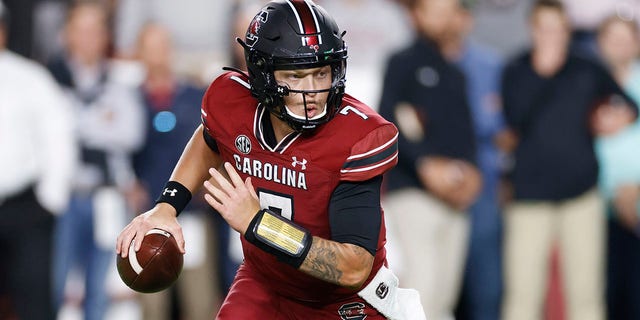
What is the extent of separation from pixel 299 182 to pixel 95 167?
9.80 feet

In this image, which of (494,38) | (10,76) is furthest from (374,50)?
(10,76)

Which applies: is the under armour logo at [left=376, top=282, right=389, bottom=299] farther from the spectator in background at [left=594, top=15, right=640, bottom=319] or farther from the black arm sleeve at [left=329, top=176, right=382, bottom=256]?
the spectator in background at [left=594, top=15, right=640, bottom=319]

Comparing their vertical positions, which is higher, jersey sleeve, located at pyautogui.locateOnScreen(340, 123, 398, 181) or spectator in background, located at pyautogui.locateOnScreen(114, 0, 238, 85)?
jersey sleeve, located at pyautogui.locateOnScreen(340, 123, 398, 181)

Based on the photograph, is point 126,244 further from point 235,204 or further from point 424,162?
point 424,162

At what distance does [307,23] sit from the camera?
367 centimetres

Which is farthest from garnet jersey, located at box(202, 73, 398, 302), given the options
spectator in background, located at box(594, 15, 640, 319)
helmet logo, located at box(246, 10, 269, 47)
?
spectator in background, located at box(594, 15, 640, 319)

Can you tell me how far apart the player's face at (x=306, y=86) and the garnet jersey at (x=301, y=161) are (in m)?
0.11

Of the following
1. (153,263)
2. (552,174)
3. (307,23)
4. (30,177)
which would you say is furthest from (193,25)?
(153,263)

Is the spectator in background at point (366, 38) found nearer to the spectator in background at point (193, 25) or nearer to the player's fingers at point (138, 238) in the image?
the spectator in background at point (193, 25)

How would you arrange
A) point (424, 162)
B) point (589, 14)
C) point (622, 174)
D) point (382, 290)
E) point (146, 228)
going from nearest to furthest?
1. point (146, 228)
2. point (382, 290)
3. point (424, 162)
4. point (622, 174)
5. point (589, 14)

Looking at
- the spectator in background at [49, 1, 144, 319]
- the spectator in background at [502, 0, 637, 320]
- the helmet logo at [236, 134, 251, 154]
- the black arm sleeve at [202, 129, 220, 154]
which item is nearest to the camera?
the helmet logo at [236, 134, 251, 154]

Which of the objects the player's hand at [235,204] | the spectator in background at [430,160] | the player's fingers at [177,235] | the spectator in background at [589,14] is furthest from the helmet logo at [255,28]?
the spectator in background at [589,14]

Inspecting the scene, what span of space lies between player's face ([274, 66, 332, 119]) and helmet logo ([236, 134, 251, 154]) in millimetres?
216

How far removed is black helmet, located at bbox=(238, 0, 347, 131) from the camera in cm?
363
